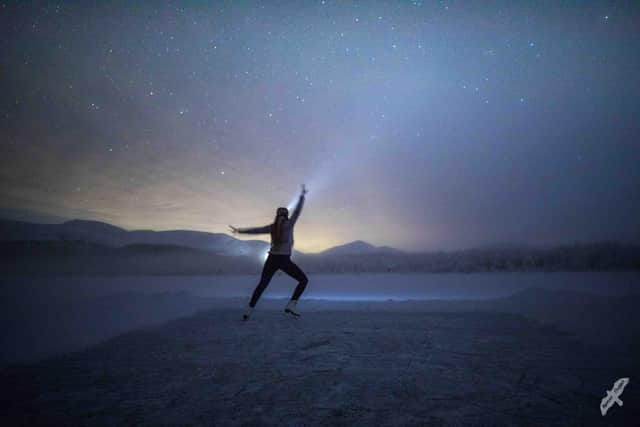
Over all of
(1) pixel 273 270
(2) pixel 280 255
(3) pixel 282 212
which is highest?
(3) pixel 282 212

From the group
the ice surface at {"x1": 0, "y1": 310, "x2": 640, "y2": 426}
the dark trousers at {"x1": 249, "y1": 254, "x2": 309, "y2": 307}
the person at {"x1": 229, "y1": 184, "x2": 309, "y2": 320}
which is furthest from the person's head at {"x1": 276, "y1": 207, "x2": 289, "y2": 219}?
the ice surface at {"x1": 0, "y1": 310, "x2": 640, "y2": 426}

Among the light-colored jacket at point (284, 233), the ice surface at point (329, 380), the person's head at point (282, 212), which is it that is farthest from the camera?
the person's head at point (282, 212)

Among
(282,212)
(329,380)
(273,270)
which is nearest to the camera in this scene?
(329,380)

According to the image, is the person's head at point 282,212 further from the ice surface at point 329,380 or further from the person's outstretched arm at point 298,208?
the ice surface at point 329,380

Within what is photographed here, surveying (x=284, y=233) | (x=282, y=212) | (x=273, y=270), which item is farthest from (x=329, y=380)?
(x=282, y=212)

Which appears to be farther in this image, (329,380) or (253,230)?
(253,230)

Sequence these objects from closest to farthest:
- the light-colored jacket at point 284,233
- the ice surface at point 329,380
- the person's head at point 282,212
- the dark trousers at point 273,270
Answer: the ice surface at point 329,380 → the dark trousers at point 273,270 → the light-colored jacket at point 284,233 → the person's head at point 282,212

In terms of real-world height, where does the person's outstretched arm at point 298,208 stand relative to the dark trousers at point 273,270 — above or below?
above

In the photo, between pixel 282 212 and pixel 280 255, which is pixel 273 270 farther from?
pixel 282 212

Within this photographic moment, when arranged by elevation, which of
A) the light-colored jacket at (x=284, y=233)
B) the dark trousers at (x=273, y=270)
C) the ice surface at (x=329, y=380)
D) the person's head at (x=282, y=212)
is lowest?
the ice surface at (x=329, y=380)

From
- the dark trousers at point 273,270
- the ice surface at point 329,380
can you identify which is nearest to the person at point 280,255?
the dark trousers at point 273,270

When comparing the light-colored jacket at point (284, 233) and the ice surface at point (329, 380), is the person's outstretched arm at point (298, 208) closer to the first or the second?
the light-colored jacket at point (284, 233)

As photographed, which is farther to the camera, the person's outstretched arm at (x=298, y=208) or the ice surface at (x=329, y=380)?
the person's outstretched arm at (x=298, y=208)

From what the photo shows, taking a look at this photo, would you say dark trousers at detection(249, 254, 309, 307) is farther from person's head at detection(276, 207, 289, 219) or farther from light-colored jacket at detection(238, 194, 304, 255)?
person's head at detection(276, 207, 289, 219)
